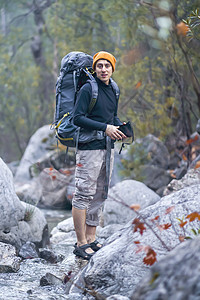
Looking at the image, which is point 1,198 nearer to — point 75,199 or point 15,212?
point 15,212

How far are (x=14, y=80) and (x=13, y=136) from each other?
3.17 metres

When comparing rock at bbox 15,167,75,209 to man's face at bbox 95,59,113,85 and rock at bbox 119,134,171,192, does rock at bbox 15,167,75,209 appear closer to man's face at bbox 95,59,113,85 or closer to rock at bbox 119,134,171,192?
rock at bbox 119,134,171,192

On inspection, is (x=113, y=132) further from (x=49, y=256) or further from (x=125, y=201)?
(x=125, y=201)

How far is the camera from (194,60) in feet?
31.7

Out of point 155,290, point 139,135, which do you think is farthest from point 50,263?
point 139,135

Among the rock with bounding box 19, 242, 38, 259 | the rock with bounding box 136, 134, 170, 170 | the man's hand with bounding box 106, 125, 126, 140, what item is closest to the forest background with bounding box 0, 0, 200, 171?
the rock with bounding box 136, 134, 170, 170

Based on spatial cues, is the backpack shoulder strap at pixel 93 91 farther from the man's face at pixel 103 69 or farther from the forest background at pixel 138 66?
the forest background at pixel 138 66

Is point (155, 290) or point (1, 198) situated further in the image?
point (1, 198)

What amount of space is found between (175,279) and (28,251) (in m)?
3.63

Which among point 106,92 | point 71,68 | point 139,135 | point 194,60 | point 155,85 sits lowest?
point 139,135

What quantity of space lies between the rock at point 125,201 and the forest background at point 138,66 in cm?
205

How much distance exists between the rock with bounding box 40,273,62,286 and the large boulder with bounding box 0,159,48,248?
4.52 ft

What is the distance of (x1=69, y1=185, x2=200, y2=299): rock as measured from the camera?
3422mm

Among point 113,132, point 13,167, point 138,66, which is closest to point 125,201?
point 113,132
